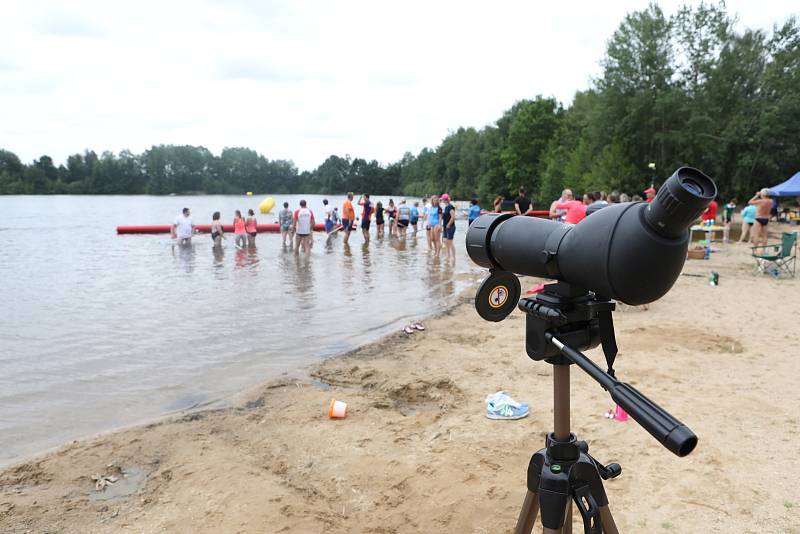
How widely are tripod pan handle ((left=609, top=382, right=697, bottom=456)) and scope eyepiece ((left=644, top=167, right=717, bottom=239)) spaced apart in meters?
0.37

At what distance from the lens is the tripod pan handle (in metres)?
1.02

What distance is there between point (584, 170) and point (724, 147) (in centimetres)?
1257

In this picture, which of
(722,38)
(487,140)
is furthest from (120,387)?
(487,140)

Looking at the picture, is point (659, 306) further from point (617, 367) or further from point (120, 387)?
point (120, 387)

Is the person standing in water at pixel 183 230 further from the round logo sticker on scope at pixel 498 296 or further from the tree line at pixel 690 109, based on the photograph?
the tree line at pixel 690 109

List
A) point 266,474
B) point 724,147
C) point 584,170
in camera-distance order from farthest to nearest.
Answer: point 584,170
point 724,147
point 266,474

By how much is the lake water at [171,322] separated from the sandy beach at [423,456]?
0.85 m

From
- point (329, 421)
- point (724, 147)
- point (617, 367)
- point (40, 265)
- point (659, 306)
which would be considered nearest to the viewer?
point (329, 421)

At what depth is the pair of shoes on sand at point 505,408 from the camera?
4.20 m

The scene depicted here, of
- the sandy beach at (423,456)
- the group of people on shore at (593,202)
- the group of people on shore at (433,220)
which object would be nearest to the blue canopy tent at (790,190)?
the group of people on shore at (593,202)

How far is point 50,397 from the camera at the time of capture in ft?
18.0

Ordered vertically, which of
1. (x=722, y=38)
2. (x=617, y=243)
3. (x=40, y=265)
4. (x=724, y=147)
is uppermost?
(x=722, y=38)

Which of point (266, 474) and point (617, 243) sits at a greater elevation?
point (617, 243)

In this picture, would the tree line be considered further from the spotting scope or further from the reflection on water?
the spotting scope
